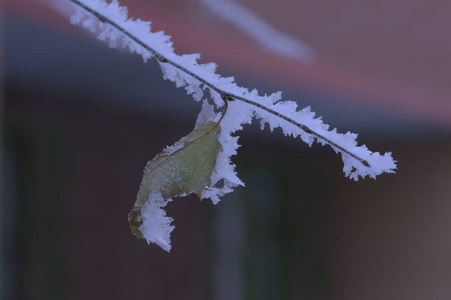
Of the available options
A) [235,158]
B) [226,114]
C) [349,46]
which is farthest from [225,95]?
[235,158]

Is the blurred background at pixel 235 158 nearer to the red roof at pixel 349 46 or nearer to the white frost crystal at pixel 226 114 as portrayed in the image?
the red roof at pixel 349 46

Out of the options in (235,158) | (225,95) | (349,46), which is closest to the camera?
(225,95)

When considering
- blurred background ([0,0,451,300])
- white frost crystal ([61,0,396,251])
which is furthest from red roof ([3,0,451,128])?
white frost crystal ([61,0,396,251])

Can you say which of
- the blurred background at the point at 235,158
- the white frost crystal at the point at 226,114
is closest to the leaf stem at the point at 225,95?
the white frost crystal at the point at 226,114

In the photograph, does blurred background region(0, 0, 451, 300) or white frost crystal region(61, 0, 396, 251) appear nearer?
white frost crystal region(61, 0, 396, 251)

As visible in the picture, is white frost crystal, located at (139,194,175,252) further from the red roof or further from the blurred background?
the red roof

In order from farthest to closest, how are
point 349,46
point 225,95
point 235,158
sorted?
point 235,158 < point 349,46 < point 225,95

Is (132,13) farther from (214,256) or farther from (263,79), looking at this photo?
(214,256)

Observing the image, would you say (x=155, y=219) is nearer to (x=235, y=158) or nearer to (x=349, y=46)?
(x=349, y=46)

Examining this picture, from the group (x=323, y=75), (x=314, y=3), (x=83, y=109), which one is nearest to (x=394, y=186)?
(x=323, y=75)
